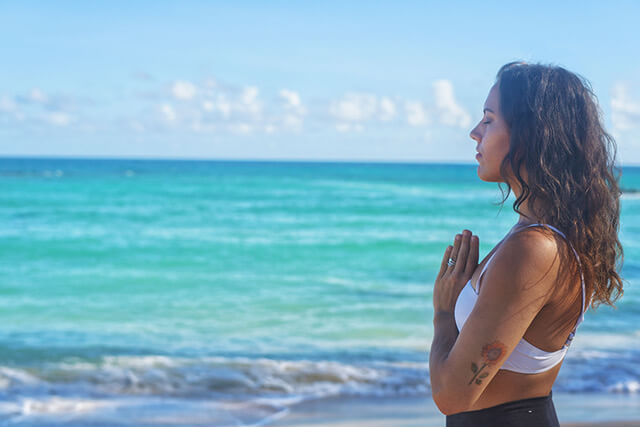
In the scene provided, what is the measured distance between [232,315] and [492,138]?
758 centimetres

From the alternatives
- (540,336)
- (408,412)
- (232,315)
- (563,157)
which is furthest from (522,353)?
(232,315)

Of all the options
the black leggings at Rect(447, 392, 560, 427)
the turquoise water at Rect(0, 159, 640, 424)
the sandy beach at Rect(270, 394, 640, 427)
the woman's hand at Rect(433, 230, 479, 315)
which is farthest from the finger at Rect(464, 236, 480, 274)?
the sandy beach at Rect(270, 394, 640, 427)

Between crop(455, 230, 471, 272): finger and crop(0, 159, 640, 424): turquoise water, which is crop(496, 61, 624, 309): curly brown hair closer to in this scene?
crop(455, 230, 471, 272): finger

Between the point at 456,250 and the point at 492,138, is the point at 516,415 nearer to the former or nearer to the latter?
the point at 456,250

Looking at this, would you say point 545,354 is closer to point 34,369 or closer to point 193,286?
point 34,369

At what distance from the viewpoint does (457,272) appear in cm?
162

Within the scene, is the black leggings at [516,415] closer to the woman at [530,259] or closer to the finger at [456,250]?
the woman at [530,259]

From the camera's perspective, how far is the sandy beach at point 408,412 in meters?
4.76

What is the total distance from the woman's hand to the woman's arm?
0.13 metres

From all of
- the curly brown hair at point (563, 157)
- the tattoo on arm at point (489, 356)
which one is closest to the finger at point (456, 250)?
the curly brown hair at point (563, 157)

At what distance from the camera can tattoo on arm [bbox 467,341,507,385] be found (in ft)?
4.69

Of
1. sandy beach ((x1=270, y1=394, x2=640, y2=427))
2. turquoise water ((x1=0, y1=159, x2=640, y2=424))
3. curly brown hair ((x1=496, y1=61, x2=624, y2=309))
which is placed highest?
curly brown hair ((x1=496, y1=61, x2=624, y2=309))

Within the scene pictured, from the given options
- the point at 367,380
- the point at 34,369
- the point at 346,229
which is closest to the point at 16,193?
the point at 346,229

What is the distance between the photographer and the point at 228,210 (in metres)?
25.3
